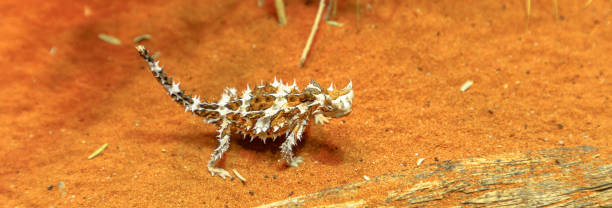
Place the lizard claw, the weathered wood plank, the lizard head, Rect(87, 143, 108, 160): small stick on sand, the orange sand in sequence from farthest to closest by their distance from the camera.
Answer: the lizard claw < Rect(87, 143, 108, 160): small stick on sand < the orange sand < the lizard head < the weathered wood plank

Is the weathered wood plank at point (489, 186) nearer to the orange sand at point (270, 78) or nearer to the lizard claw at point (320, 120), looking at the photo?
the orange sand at point (270, 78)

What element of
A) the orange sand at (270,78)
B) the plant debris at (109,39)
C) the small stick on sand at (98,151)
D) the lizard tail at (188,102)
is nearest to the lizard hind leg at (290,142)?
the orange sand at (270,78)

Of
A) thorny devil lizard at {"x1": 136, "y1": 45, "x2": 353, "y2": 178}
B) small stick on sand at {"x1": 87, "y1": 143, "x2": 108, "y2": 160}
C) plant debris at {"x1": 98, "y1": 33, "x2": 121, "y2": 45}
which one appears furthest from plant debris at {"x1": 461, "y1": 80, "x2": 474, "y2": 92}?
plant debris at {"x1": 98, "y1": 33, "x2": 121, "y2": 45}

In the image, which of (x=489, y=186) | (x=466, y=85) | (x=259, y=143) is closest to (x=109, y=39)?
(x=259, y=143)

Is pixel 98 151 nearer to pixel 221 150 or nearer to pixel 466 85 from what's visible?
pixel 221 150

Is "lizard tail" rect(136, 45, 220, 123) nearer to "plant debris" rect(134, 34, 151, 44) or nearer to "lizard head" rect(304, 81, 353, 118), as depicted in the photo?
"lizard head" rect(304, 81, 353, 118)

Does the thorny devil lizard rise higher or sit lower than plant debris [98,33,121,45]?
lower
